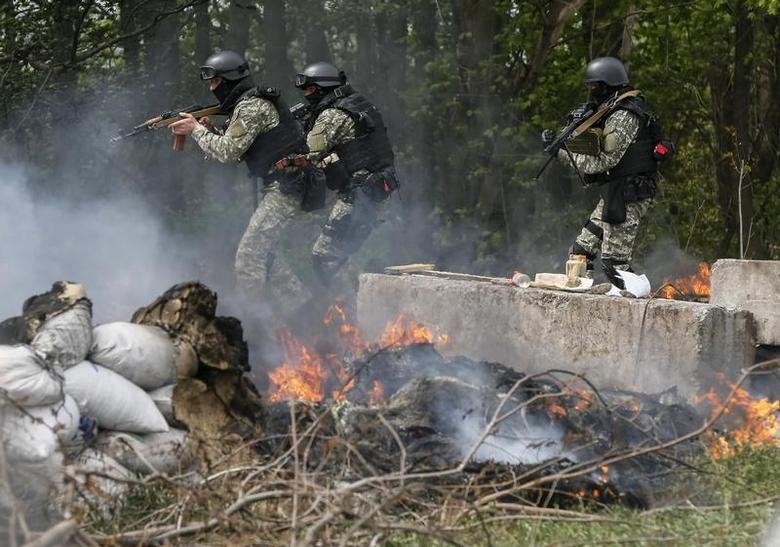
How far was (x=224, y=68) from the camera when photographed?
355 inches

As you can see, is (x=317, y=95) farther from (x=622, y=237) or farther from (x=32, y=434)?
(x=32, y=434)

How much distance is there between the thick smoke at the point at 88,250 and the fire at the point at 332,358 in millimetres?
2157

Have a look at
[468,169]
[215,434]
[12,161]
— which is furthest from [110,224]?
[215,434]

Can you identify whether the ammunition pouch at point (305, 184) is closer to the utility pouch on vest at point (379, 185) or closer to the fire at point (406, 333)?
the utility pouch on vest at point (379, 185)

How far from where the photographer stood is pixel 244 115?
893 cm

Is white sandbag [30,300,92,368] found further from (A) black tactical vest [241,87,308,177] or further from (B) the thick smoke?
(B) the thick smoke

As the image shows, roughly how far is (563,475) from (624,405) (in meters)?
1.93

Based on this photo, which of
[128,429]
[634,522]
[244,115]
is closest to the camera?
[634,522]

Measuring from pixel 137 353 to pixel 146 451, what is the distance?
463mm

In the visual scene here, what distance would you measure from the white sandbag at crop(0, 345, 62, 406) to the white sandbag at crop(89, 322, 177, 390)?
0.45 metres

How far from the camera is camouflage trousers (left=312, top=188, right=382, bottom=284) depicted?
9672mm

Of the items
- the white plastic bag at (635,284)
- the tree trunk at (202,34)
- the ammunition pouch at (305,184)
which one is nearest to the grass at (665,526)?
the white plastic bag at (635,284)

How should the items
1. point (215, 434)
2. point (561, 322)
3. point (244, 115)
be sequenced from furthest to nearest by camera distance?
point (244, 115) < point (561, 322) < point (215, 434)

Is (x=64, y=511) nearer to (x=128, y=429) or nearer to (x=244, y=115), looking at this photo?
(x=128, y=429)
